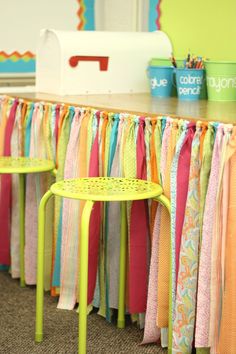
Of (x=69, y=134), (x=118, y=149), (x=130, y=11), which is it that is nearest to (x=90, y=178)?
(x=118, y=149)

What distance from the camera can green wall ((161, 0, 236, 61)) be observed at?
265cm

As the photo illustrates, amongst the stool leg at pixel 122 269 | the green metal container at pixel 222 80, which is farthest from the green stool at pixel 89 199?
the green metal container at pixel 222 80

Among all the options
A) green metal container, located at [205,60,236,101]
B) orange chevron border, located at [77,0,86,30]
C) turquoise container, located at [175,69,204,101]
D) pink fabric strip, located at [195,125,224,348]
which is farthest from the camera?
orange chevron border, located at [77,0,86,30]

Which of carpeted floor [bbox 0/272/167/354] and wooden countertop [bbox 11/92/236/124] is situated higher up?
wooden countertop [bbox 11/92/236/124]

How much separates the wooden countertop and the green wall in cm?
24

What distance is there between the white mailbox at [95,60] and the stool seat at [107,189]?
684 mm

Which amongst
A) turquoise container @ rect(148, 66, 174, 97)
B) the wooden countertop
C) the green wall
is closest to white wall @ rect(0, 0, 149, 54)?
the green wall

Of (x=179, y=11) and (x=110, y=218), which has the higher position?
(x=179, y=11)

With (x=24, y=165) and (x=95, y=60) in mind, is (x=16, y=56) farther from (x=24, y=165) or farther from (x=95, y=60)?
(x=24, y=165)

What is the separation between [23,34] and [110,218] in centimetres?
123

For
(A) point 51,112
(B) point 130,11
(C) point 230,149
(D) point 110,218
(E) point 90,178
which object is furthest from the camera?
(B) point 130,11

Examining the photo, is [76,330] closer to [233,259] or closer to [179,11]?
[233,259]

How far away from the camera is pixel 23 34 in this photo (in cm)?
319

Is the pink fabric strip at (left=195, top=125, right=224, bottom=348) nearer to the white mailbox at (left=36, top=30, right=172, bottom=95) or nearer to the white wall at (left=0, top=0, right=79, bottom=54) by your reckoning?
the white mailbox at (left=36, top=30, right=172, bottom=95)
